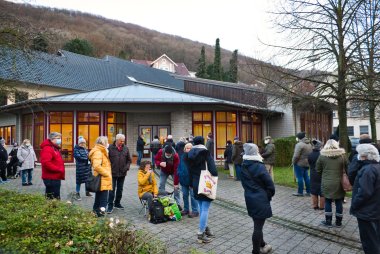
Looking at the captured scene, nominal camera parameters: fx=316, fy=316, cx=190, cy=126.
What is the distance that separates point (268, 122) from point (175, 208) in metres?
17.9

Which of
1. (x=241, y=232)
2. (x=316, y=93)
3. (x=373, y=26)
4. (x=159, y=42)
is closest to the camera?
(x=241, y=232)

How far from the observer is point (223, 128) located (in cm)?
2023

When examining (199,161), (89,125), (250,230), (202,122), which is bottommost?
(250,230)

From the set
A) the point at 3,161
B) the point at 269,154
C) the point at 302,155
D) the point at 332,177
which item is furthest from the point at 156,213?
the point at 3,161

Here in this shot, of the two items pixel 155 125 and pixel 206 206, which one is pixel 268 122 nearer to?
pixel 155 125

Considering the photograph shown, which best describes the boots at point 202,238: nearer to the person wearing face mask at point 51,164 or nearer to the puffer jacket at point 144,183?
the puffer jacket at point 144,183

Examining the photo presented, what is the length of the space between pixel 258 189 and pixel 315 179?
3.08 metres

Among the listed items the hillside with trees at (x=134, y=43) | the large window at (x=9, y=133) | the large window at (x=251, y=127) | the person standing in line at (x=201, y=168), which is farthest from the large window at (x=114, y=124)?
the hillside with trees at (x=134, y=43)

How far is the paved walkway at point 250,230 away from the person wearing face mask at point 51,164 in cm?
126

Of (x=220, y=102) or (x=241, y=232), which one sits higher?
(x=220, y=102)

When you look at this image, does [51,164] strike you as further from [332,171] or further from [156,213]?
[332,171]

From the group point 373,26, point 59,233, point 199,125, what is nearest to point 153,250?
point 59,233

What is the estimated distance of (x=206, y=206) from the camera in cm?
554

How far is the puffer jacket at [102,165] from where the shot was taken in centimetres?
655
